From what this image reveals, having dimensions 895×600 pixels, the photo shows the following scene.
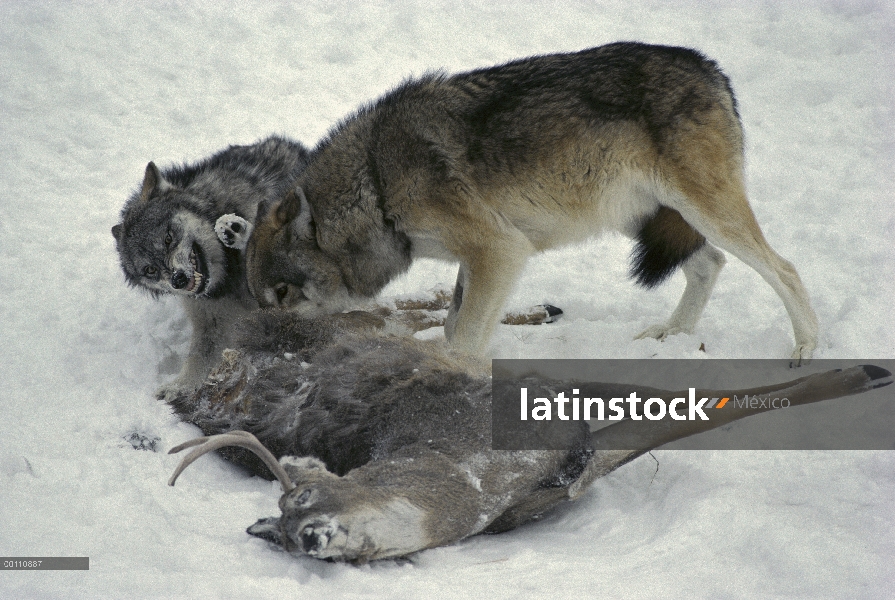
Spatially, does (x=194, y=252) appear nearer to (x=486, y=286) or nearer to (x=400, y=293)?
(x=400, y=293)

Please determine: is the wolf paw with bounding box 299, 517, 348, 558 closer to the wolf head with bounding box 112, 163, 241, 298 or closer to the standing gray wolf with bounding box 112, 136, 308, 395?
the standing gray wolf with bounding box 112, 136, 308, 395

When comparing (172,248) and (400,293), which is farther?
(400,293)

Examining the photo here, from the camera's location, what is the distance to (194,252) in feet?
15.9

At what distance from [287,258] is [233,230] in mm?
472

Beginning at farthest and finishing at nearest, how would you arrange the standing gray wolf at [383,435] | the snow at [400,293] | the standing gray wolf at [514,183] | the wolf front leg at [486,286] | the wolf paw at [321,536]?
the wolf front leg at [486,286], the standing gray wolf at [514,183], the snow at [400,293], the standing gray wolf at [383,435], the wolf paw at [321,536]

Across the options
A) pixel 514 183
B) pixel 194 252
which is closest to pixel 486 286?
pixel 514 183

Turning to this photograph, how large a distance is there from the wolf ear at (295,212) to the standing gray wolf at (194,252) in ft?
1.28

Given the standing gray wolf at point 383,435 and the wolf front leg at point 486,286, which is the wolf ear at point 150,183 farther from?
the wolf front leg at point 486,286

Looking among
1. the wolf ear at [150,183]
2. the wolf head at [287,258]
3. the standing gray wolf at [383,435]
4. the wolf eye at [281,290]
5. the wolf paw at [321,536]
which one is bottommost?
the wolf paw at [321,536]

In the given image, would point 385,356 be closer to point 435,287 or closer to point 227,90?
point 435,287

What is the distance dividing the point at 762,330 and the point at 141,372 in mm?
3842

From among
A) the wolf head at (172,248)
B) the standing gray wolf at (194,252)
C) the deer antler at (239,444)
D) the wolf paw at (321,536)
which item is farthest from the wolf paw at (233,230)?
the wolf paw at (321,536)

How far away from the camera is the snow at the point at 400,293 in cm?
261

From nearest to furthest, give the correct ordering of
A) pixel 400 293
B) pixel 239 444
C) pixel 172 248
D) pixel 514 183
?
pixel 239 444 → pixel 514 183 → pixel 172 248 → pixel 400 293
